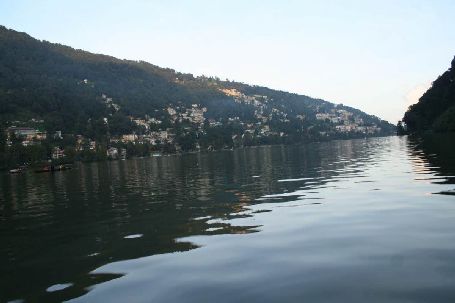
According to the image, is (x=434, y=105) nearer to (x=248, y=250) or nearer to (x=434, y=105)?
(x=434, y=105)

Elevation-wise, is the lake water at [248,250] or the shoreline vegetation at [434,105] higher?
the shoreline vegetation at [434,105]

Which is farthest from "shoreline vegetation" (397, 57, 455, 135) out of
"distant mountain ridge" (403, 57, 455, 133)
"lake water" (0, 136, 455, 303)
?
"lake water" (0, 136, 455, 303)

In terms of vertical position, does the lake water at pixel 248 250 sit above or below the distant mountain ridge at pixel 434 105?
below

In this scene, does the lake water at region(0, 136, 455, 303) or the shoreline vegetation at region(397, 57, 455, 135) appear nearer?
the lake water at region(0, 136, 455, 303)

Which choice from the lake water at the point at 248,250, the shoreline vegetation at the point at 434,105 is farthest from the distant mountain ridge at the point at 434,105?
the lake water at the point at 248,250

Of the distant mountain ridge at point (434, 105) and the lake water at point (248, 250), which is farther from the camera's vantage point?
the distant mountain ridge at point (434, 105)

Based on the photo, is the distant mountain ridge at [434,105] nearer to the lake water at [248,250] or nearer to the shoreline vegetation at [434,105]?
the shoreline vegetation at [434,105]

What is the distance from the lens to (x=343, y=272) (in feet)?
31.2

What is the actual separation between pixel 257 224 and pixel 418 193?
9032 mm

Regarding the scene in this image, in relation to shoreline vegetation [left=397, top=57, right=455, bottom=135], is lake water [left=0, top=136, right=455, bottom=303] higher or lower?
lower

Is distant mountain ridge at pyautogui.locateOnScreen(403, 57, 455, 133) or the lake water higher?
distant mountain ridge at pyautogui.locateOnScreen(403, 57, 455, 133)

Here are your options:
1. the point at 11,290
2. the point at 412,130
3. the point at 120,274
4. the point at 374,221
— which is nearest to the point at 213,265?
the point at 120,274

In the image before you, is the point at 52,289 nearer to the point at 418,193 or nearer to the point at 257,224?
the point at 257,224

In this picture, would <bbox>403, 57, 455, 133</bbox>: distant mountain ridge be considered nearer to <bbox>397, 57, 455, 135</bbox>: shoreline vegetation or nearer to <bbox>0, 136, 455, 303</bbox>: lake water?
→ <bbox>397, 57, 455, 135</bbox>: shoreline vegetation
